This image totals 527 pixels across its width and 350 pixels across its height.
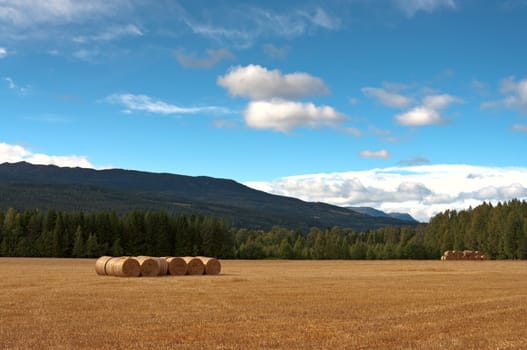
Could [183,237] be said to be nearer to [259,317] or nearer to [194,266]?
[194,266]

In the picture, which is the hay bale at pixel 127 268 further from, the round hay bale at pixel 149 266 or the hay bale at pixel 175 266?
the hay bale at pixel 175 266

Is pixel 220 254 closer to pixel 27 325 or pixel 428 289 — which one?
pixel 428 289

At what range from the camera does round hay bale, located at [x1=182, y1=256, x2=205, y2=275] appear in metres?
46.3

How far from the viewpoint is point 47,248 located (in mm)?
97375

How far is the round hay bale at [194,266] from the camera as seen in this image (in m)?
46.3

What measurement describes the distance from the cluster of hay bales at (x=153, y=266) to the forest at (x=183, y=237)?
181 ft

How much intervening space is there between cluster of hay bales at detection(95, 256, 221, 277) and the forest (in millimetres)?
55052

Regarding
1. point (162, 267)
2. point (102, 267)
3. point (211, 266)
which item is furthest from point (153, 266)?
point (211, 266)

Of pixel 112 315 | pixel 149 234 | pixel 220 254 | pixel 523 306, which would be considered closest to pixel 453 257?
pixel 220 254

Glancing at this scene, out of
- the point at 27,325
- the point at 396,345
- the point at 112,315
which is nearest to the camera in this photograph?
the point at 396,345

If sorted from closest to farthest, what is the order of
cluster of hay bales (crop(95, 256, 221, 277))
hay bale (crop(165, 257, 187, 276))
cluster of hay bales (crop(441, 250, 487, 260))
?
cluster of hay bales (crop(95, 256, 221, 277))
hay bale (crop(165, 257, 187, 276))
cluster of hay bales (crop(441, 250, 487, 260))

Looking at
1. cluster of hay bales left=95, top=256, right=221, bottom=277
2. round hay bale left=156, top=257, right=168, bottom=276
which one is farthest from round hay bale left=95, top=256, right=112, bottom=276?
round hay bale left=156, top=257, right=168, bottom=276

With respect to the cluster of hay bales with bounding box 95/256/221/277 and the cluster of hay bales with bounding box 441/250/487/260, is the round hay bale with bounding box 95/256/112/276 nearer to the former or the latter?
the cluster of hay bales with bounding box 95/256/221/277

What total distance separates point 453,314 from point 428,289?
1131 centimetres
